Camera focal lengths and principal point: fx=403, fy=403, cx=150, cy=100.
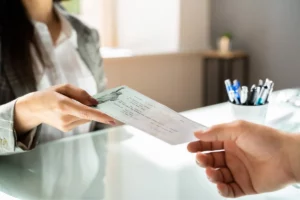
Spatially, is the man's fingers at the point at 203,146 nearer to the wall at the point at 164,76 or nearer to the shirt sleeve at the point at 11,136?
the shirt sleeve at the point at 11,136

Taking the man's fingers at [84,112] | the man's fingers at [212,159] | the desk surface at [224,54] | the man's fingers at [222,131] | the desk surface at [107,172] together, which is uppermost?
the man's fingers at [84,112]

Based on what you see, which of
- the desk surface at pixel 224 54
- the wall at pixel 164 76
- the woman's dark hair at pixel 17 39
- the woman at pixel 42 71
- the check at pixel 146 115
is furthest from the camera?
the desk surface at pixel 224 54

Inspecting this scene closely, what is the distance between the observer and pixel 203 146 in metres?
0.64

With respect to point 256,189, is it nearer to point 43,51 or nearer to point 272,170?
point 272,170

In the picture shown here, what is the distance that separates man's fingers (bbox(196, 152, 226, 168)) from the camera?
0.63m

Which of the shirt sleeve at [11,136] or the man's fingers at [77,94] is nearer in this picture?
the man's fingers at [77,94]

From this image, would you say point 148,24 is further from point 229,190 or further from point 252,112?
point 229,190

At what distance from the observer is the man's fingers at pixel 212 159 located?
631 mm

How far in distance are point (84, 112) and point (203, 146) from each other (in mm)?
196

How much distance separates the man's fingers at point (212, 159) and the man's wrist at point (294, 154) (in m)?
0.11

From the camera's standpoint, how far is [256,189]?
606 mm

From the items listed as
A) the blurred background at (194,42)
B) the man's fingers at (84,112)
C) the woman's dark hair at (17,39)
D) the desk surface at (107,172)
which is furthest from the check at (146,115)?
the blurred background at (194,42)

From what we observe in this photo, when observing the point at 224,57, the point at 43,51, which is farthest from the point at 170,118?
the point at 224,57

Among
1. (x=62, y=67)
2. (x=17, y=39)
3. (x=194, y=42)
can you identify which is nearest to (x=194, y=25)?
(x=194, y=42)
